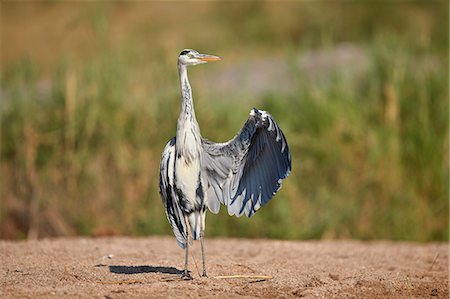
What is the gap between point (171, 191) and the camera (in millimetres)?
6332

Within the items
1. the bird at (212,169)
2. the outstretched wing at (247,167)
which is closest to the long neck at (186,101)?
the bird at (212,169)

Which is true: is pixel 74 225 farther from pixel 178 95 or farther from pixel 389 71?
pixel 389 71

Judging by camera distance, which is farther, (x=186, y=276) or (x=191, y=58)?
(x=191, y=58)

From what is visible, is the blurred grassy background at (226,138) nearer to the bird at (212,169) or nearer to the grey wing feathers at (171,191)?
the grey wing feathers at (171,191)

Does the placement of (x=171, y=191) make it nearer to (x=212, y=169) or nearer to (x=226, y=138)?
(x=212, y=169)

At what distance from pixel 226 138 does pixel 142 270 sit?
144 inches

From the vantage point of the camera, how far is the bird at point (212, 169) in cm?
619

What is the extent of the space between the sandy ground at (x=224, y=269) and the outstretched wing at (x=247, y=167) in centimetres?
58

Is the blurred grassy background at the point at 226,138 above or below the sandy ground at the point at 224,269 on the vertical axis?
above

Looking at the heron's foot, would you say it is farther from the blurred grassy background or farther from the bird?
the blurred grassy background

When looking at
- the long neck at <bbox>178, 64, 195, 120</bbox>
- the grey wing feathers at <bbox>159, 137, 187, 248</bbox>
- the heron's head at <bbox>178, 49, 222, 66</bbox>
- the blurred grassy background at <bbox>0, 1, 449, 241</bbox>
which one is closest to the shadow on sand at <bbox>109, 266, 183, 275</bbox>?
the grey wing feathers at <bbox>159, 137, 187, 248</bbox>

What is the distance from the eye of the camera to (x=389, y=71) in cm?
1042

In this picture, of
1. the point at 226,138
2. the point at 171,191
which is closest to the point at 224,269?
the point at 171,191

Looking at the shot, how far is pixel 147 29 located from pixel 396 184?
13818mm
